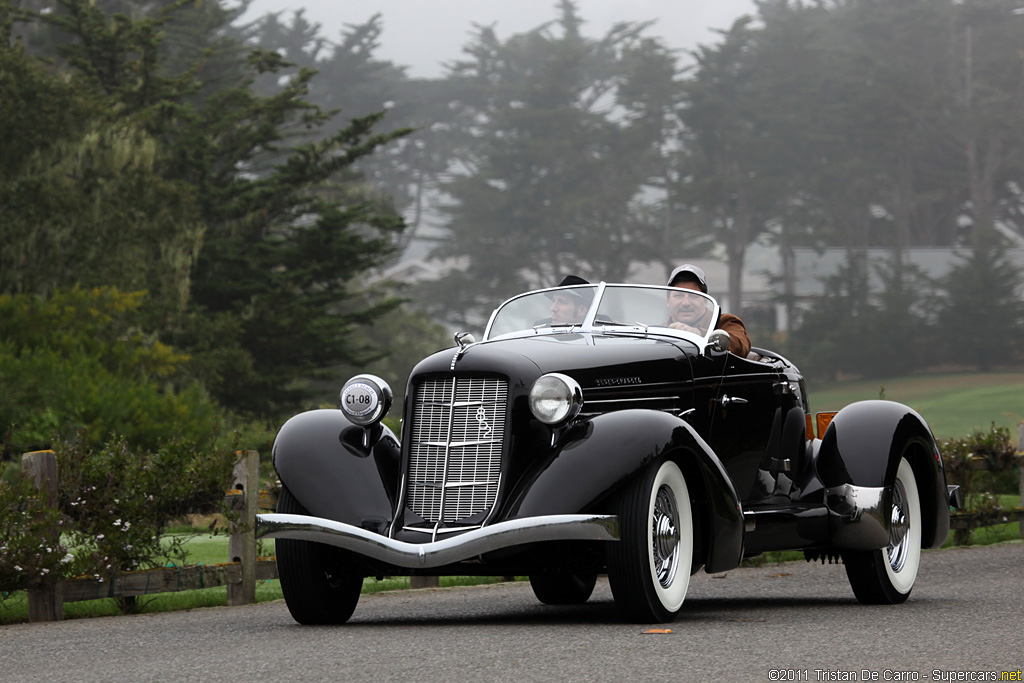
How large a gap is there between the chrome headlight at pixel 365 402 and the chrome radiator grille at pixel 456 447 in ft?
0.93

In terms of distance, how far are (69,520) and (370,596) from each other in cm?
260

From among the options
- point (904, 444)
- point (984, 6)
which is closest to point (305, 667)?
point (904, 444)

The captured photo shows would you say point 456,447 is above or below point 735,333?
below

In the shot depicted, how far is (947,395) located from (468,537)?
70060 millimetres

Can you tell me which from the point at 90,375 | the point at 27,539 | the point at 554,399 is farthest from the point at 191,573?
the point at 90,375

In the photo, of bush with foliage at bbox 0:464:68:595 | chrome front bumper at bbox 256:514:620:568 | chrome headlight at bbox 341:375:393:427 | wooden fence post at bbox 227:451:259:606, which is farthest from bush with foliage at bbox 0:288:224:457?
chrome front bumper at bbox 256:514:620:568

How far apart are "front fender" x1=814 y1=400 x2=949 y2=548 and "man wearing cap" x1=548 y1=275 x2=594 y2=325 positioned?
1.81 meters

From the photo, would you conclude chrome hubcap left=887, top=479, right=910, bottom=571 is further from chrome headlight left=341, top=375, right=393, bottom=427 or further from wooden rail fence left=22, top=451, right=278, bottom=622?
wooden rail fence left=22, top=451, right=278, bottom=622

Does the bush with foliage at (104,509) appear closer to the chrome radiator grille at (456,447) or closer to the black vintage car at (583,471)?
the black vintage car at (583,471)

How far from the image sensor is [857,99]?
8644cm

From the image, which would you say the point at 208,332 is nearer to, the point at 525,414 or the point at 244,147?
the point at 244,147

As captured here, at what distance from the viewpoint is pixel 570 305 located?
958 cm

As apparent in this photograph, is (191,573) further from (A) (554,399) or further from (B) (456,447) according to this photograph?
(A) (554,399)

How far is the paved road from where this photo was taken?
6.11 meters
